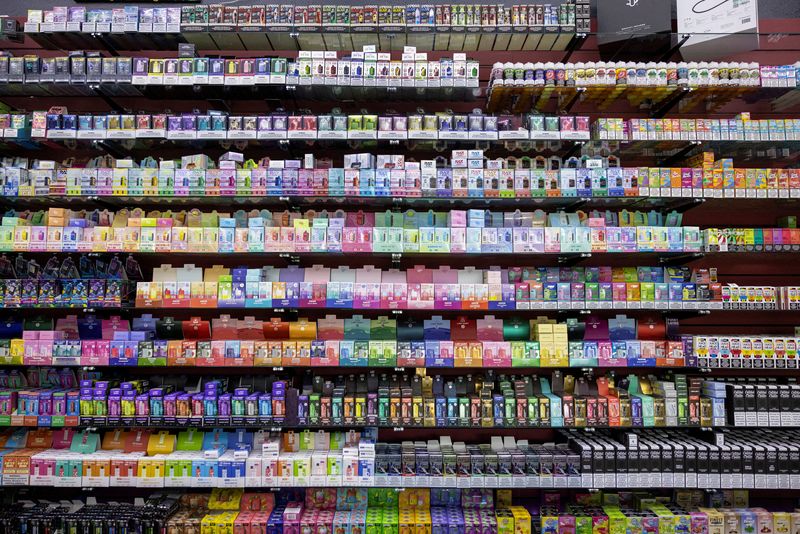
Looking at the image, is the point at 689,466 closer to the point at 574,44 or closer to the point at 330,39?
the point at 574,44

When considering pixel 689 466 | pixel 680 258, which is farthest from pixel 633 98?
pixel 689 466

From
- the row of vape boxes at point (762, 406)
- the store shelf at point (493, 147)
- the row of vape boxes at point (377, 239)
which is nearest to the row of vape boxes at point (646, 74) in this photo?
the store shelf at point (493, 147)

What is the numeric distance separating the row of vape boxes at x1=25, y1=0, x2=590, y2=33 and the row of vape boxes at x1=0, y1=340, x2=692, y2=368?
2434 mm

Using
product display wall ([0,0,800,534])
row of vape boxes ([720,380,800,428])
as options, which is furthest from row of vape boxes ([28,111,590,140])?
row of vape boxes ([720,380,800,428])

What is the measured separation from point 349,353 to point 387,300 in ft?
1.58

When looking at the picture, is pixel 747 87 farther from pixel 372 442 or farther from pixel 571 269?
pixel 372 442

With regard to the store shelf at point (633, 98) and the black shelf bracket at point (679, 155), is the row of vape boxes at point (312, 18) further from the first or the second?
the black shelf bracket at point (679, 155)

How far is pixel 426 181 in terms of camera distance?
13.2 ft

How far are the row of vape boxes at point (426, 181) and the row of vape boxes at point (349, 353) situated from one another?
3.67 ft

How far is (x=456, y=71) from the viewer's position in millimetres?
4125

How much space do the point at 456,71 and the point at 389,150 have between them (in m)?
0.84

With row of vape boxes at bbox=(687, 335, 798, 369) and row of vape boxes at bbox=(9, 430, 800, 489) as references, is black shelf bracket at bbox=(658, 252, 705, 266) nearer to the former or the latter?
row of vape boxes at bbox=(687, 335, 798, 369)

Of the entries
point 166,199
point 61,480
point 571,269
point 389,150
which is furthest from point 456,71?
point 61,480

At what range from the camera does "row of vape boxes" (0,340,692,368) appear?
394 cm
